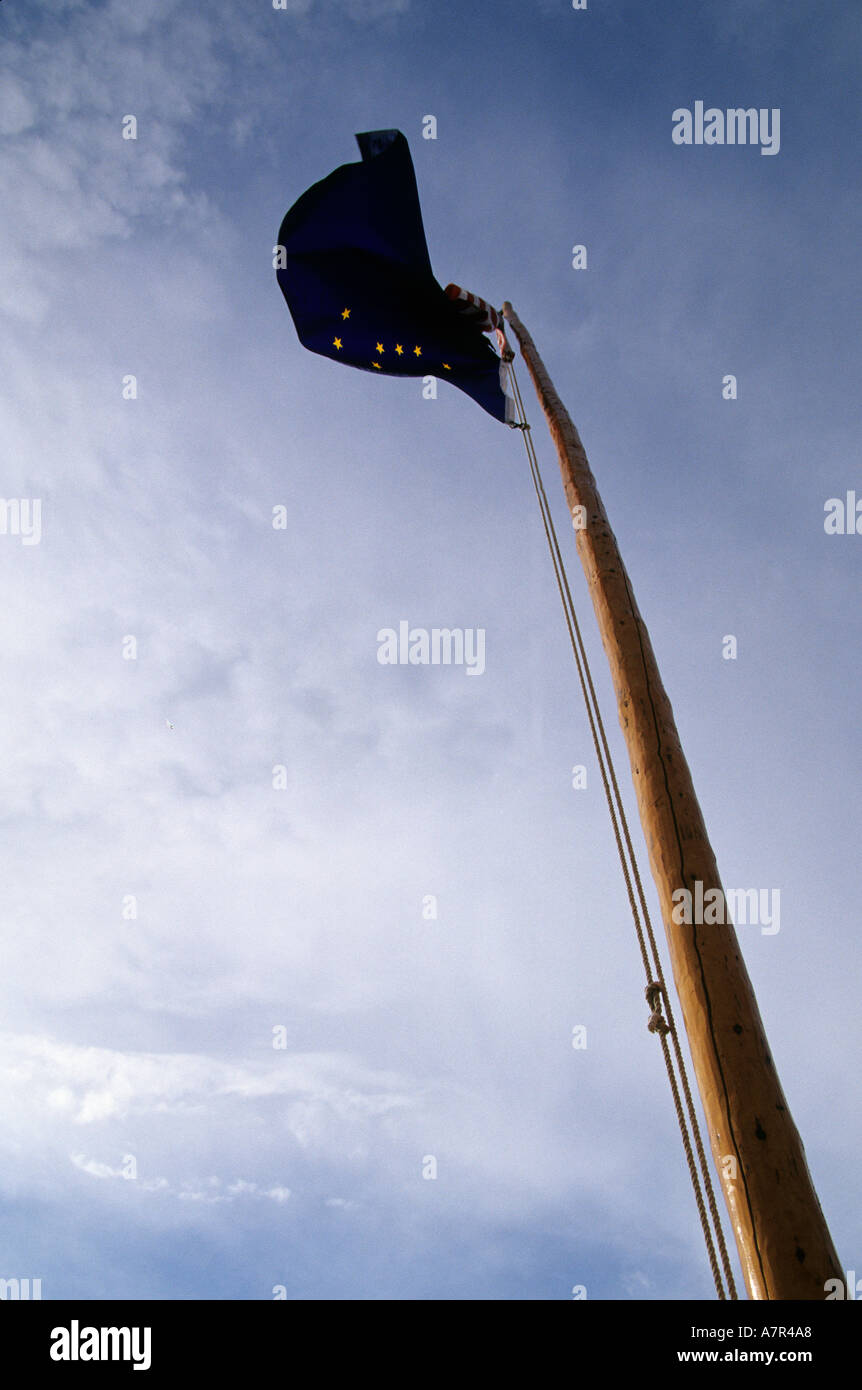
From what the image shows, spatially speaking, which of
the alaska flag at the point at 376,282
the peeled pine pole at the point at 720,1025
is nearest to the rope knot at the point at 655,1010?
the peeled pine pole at the point at 720,1025

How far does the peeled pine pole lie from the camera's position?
6.28ft

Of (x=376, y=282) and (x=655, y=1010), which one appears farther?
(x=376, y=282)

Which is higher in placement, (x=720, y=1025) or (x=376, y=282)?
(x=376, y=282)

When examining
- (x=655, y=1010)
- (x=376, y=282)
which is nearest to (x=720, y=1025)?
(x=655, y=1010)

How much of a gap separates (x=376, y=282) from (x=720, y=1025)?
6.11 metres

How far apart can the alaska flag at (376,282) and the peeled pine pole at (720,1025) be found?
3.67 metres

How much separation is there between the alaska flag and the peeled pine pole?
→ 367 centimetres

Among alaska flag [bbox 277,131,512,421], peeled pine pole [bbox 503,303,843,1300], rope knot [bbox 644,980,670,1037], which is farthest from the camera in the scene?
alaska flag [bbox 277,131,512,421]

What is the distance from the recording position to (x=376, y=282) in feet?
20.6

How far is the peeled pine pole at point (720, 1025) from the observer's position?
1.92 metres

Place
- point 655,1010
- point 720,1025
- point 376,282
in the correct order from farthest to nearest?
point 376,282, point 655,1010, point 720,1025

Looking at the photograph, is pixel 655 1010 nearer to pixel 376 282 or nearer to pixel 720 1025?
pixel 720 1025

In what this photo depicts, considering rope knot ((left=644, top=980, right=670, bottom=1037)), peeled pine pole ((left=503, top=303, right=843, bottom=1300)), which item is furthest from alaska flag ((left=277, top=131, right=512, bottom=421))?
rope knot ((left=644, top=980, right=670, bottom=1037))

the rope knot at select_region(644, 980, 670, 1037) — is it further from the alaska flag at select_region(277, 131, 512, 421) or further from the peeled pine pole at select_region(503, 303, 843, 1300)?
the alaska flag at select_region(277, 131, 512, 421)
